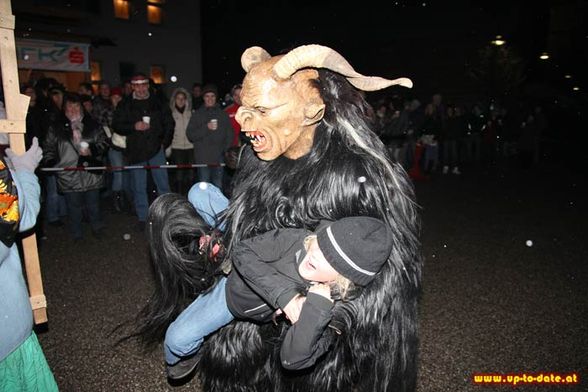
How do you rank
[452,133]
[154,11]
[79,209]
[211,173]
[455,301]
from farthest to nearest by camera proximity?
[154,11], [452,133], [211,173], [79,209], [455,301]

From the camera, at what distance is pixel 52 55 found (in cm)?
1211

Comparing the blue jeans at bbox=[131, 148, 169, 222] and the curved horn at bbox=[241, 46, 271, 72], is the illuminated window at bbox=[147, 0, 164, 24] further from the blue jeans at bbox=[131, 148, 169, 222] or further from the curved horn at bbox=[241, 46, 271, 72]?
the curved horn at bbox=[241, 46, 271, 72]

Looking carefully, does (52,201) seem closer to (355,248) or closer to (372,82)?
(372,82)

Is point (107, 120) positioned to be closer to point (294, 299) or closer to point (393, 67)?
point (294, 299)

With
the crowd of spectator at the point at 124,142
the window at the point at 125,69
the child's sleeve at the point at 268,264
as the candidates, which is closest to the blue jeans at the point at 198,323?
the child's sleeve at the point at 268,264

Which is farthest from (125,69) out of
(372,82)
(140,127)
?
(372,82)

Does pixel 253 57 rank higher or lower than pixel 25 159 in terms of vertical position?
higher

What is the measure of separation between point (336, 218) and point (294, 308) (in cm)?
45

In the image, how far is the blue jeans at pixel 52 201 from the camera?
5.73 m

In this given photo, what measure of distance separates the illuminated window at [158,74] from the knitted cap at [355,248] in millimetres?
15381

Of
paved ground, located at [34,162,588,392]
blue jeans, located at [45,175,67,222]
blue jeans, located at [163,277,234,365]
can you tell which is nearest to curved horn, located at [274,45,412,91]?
blue jeans, located at [163,277,234,365]

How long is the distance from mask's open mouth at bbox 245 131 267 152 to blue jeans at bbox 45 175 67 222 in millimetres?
4956

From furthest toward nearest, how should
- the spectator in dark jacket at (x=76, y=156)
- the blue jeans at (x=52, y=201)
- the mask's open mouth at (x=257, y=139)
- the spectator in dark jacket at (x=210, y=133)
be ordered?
the spectator in dark jacket at (x=210, y=133) → the blue jeans at (x=52, y=201) → the spectator in dark jacket at (x=76, y=156) → the mask's open mouth at (x=257, y=139)

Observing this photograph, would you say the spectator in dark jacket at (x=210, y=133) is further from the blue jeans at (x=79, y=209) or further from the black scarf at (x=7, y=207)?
the black scarf at (x=7, y=207)
